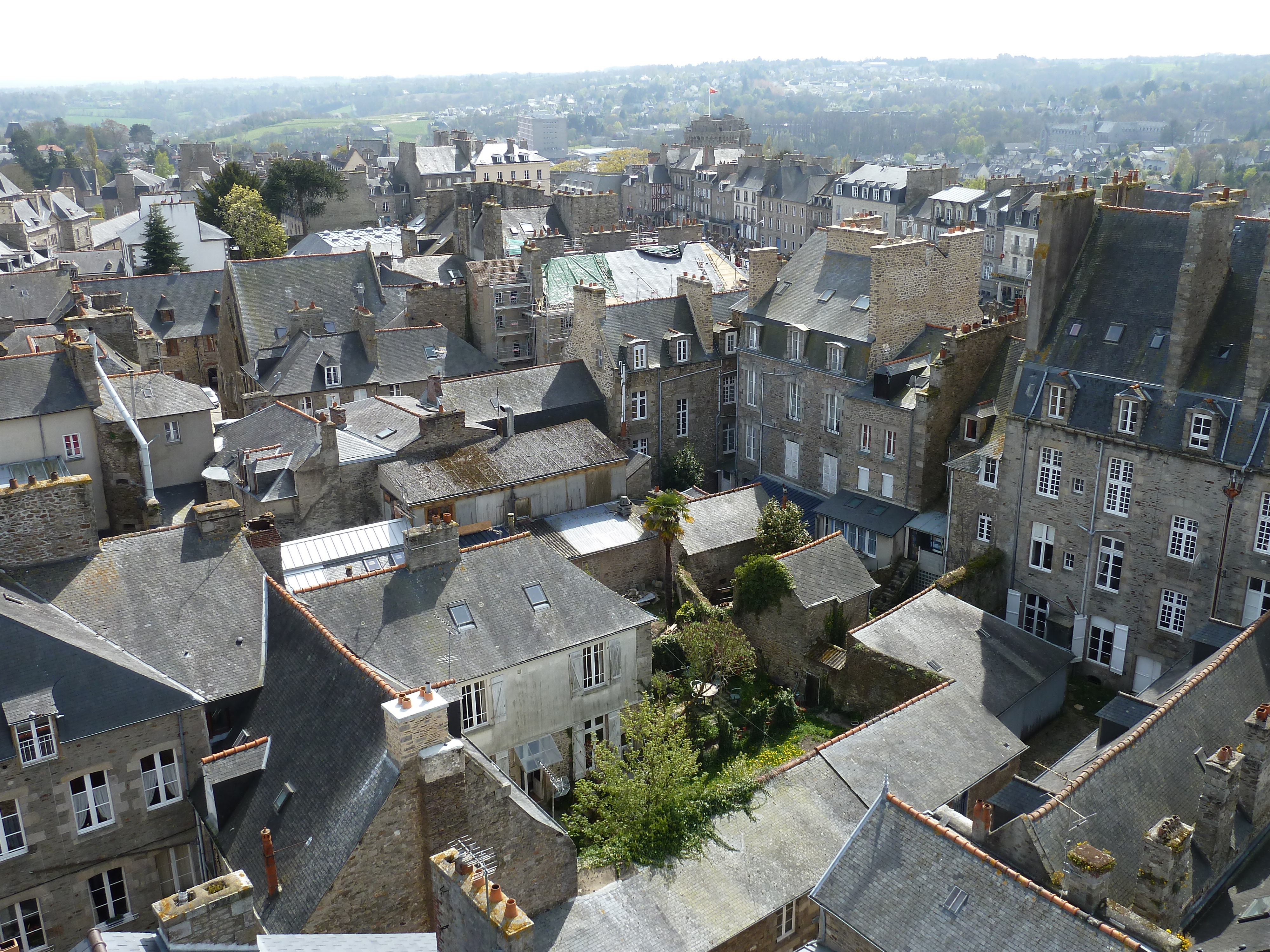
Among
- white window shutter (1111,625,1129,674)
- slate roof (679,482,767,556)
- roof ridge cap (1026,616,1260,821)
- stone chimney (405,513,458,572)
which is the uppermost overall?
stone chimney (405,513,458,572)

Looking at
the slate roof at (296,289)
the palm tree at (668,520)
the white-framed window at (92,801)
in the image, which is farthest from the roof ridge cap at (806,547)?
the slate roof at (296,289)

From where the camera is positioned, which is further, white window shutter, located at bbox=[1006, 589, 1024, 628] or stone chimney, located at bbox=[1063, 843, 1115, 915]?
white window shutter, located at bbox=[1006, 589, 1024, 628]

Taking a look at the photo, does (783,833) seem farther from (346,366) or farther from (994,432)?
(346,366)

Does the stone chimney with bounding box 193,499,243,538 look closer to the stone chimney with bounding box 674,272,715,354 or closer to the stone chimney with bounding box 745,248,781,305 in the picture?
the stone chimney with bounding box 674,272,715,354

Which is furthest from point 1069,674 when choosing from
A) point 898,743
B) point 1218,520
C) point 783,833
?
point 783,833

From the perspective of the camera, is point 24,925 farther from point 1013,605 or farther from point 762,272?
point 762,272

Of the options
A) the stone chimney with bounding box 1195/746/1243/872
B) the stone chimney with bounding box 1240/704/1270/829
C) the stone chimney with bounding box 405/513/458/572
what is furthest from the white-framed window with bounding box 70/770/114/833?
A: the stone chimney with bounding box 1240/704/1270/829
